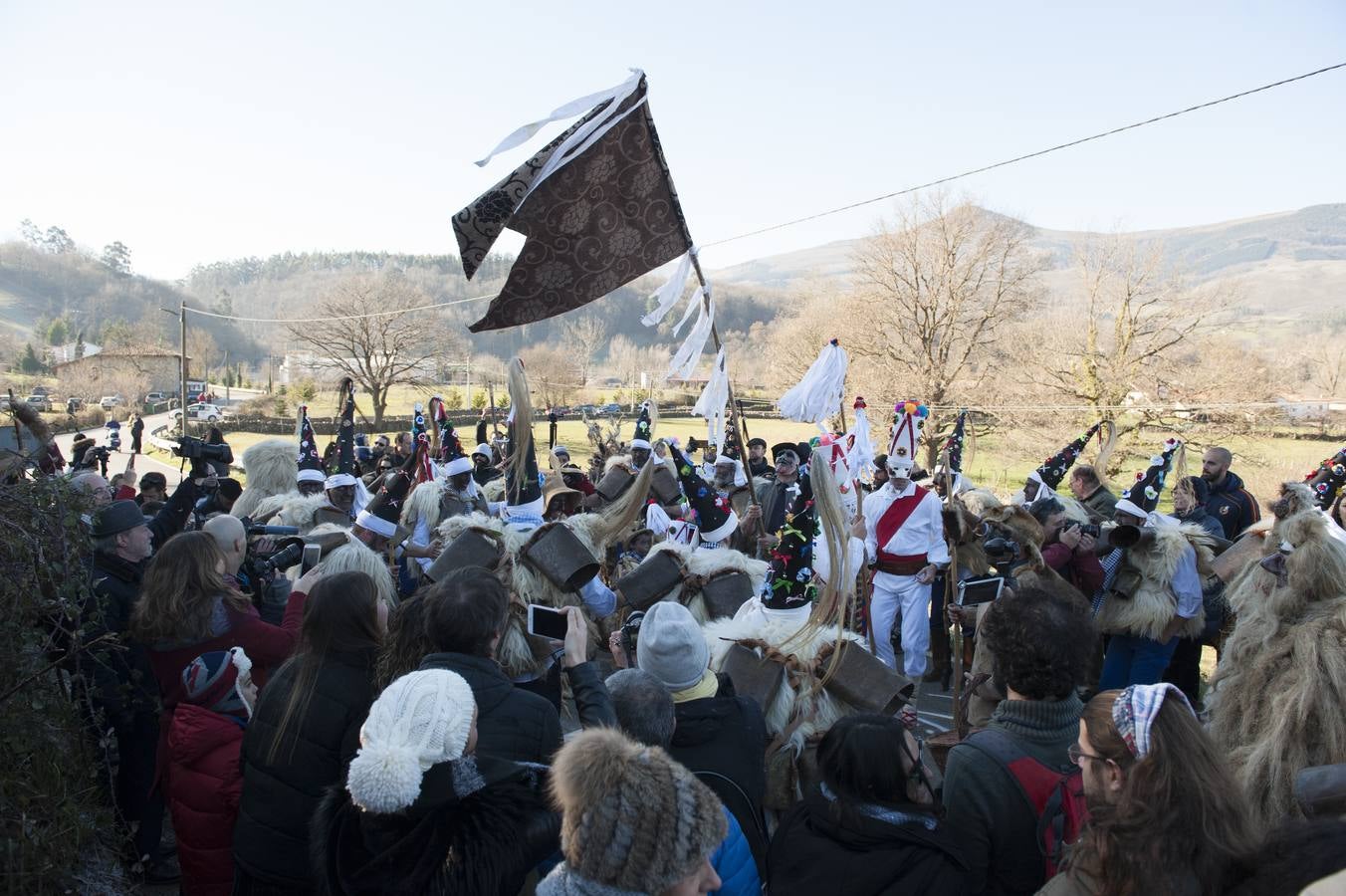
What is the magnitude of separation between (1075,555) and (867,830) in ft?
13.5

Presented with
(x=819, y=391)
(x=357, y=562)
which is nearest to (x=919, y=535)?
(x=819, y=391)

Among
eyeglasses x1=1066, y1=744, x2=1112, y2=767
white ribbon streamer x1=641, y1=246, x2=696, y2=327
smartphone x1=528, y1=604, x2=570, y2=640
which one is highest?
white ribbon streamer x1=641, y1=246, x2=696, y2=327

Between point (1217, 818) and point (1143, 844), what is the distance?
0.56 feet

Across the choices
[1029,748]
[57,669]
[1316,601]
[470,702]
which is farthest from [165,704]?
[1316,601]

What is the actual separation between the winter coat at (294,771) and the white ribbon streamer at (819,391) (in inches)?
186

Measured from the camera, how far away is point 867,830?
2062mm

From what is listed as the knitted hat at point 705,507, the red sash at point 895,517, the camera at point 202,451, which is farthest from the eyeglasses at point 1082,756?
the red sash at point 895,517

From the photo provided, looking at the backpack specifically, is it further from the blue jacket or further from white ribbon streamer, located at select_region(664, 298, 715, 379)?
white ribbon streamer, located at select_region(664, 298, 715, 379)

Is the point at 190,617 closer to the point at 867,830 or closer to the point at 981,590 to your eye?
the point at 867,830

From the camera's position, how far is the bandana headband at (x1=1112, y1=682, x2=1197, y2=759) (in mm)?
1907

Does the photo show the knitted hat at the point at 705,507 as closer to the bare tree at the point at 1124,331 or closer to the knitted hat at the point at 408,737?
the knitted hat at the point at 408,737

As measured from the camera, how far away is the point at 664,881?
1630 millimetres

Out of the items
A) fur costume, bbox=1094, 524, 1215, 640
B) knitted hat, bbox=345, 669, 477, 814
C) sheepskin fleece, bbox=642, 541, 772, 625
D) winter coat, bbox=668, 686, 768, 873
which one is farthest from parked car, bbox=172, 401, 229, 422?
knitted hat, bbox=345, 669, 477, 814

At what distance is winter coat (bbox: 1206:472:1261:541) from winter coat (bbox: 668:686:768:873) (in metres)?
6.23
